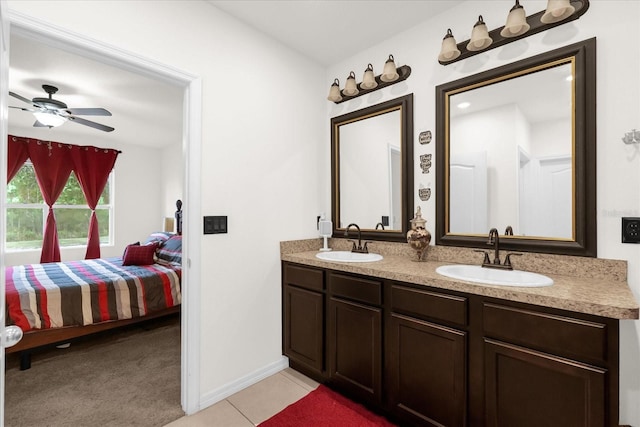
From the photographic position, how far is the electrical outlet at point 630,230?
54.3 inches

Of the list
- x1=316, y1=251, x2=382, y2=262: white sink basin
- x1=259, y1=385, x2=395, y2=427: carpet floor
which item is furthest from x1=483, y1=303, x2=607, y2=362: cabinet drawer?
x1=316, y1=251, x2=382, y2=262: white sink basin

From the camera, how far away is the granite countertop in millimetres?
1096

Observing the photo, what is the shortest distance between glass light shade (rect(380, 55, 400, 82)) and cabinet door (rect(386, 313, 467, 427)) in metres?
1.64

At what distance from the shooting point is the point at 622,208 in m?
1.43

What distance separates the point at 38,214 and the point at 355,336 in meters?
5.42

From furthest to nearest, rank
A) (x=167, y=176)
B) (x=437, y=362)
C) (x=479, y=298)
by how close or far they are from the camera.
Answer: (x=167, y=176) < (x=437, y=362) < (x=479, y=298)

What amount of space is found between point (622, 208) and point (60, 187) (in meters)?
6.32

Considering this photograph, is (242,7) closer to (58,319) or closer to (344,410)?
(344,410)

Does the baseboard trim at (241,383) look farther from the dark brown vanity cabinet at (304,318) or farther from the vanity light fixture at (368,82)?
the vanity light fixture at (368,82)

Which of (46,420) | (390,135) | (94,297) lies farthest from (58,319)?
(390,135)

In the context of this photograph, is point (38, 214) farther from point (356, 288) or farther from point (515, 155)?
point (515, 155)

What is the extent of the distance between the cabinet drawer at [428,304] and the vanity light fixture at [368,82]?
59.4 inches

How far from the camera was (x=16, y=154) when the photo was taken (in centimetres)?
429

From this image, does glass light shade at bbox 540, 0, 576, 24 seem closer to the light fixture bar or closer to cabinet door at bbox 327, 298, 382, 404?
the light fixture bar
